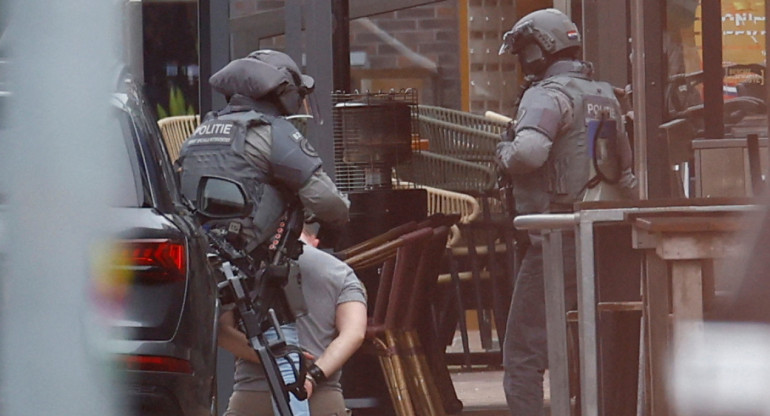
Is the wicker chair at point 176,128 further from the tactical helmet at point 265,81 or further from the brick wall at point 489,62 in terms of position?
the tactical helmet at point 265,81

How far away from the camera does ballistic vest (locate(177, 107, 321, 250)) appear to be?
20.0ft

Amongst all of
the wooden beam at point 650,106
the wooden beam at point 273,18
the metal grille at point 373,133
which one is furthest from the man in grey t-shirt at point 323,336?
the wooden beam at point 273,18

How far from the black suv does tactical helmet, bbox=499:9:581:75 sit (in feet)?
7.82

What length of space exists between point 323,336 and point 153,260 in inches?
53.3

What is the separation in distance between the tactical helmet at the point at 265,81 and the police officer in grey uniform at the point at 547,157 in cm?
101

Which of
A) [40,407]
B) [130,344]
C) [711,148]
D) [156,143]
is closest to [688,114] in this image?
[711,148]

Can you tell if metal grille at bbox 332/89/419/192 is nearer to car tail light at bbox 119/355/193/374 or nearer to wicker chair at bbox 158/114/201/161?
wicker chair at bbox 158/114/201/161

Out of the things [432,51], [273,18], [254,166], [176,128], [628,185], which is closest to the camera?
[254,166]

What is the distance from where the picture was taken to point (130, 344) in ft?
16.3

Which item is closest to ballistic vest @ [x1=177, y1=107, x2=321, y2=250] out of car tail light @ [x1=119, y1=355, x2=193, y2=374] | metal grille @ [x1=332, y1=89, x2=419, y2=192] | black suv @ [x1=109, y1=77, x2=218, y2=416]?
black suv @ [x1=109, y1=77, x2=218, y2=416]

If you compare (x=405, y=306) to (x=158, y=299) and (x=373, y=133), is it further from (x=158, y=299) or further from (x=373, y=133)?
(x=158, y=299)

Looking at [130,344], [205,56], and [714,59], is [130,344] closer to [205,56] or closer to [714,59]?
[205,56]

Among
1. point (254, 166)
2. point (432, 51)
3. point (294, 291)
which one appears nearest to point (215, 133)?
point (254, 166)

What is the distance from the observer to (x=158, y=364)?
4961 mm
